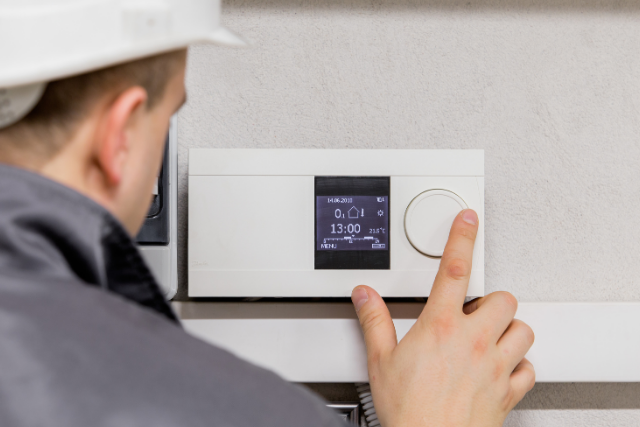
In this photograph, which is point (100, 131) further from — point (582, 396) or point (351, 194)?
point (582, 396)

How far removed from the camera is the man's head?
0.94 feet

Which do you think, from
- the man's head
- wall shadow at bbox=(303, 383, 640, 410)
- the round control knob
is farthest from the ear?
wall shadow at bbox=(303, 383, 640, 410)

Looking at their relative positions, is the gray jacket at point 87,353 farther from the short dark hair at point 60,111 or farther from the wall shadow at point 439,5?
the wall shadow at point 439,5

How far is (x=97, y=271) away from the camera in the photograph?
0.95 feet

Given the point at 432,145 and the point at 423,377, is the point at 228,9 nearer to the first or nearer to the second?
the point at 432,145

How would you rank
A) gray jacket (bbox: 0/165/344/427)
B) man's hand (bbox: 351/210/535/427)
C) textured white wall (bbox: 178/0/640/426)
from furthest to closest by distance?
1. textured white wall (bbox: 178/0/640/426)
2. man's hand (bbox: 351/210/535/427)
3. gray jacket (bbox: 0/165/344/427)

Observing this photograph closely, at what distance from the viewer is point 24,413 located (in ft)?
0.73

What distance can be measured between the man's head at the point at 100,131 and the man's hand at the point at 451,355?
1.04 feet

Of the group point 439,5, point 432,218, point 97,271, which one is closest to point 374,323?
point 432,218

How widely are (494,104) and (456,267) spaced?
0.27 m

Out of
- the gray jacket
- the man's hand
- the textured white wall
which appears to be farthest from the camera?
the textured white wall

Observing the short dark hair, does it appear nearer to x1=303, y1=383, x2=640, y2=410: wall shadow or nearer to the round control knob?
the round control knob

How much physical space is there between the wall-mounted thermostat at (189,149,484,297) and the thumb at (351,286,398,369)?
1cm

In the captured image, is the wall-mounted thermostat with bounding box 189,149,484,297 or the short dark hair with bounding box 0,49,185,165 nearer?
the short dark hair with bounding box 0,49,185,165
